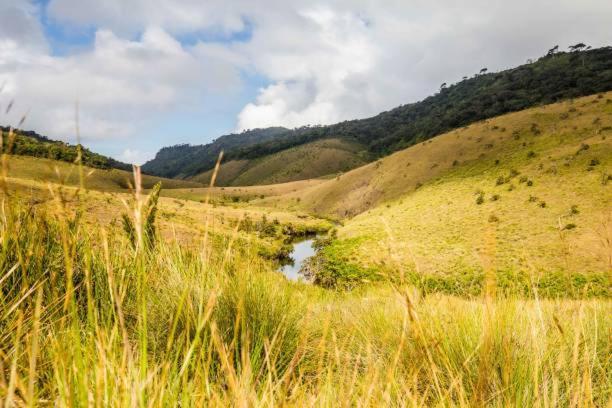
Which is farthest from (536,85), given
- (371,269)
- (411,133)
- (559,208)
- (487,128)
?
(371,269)

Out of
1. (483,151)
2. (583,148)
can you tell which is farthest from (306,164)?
(583,148)

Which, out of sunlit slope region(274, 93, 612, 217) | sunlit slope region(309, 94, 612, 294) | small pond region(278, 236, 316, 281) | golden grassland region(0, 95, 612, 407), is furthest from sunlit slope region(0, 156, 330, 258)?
sunlit slope region(274, 93, 612, 217)

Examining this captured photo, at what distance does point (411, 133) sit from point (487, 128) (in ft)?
373

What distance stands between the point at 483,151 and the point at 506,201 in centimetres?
1731

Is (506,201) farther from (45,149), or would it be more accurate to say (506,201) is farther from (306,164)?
(306,164)

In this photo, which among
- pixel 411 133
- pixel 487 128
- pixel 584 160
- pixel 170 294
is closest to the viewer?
pixel 170 294

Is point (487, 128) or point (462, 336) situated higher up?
point (487, 128)

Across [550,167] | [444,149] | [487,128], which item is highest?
[487,128]

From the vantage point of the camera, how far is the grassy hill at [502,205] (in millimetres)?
19719

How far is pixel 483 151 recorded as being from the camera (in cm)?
4478

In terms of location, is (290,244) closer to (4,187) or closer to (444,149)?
(444,149)

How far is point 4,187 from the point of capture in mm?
1121

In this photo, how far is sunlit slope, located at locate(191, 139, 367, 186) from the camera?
469 ft

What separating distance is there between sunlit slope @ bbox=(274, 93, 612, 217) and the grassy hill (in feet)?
0.63
